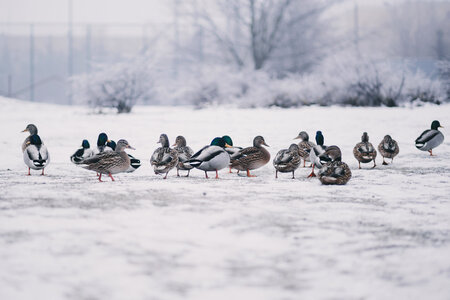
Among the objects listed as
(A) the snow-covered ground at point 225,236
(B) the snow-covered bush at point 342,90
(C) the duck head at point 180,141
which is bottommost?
(A) the snow-covered ground at point 225,236

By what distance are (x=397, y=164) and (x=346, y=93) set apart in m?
Result: 9.00

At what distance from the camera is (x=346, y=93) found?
713 inches

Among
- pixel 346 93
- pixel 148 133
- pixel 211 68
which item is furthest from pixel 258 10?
pixel 148 133

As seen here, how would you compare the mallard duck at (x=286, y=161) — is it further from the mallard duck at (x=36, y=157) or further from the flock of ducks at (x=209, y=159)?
the mallard duck at (x=36, y=157)

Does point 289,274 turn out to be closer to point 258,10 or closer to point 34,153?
point 34,153

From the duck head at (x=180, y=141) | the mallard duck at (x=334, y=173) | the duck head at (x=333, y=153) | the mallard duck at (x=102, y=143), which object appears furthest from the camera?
the duck head at (x=180, y=141)

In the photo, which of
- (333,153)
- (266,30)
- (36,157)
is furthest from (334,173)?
(266,30)

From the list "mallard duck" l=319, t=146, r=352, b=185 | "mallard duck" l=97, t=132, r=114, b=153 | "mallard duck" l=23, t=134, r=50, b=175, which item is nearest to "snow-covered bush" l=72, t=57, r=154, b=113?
"mallard duck" l=97, t=132, r=114, b=153

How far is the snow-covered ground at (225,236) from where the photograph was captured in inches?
129

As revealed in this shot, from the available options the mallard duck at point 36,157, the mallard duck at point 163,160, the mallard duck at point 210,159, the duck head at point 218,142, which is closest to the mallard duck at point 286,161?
the mallard duck at point 210,159

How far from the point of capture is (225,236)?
14.1ft

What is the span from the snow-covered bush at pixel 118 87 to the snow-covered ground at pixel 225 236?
12999 mm

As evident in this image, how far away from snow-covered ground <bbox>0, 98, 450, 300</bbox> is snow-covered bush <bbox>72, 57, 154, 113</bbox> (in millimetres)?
12999

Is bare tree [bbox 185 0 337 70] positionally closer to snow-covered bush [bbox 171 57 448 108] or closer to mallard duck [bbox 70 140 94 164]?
snow-covered bush [bbox 171 57 448 108]
